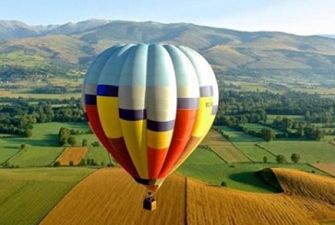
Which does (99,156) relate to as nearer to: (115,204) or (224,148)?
(224,148)

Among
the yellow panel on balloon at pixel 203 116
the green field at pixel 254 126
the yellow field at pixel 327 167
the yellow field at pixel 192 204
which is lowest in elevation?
the green field at pixel 254 126

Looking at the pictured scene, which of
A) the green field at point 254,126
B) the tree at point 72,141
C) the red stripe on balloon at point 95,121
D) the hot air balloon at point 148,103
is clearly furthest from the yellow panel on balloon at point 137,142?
the green field at point 254,126

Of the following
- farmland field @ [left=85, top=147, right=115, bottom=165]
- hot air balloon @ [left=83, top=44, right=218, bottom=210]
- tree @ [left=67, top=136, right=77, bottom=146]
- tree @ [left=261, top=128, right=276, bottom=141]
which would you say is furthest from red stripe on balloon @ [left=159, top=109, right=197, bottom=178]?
tree @ [left=261, top=128, right=276, bottom=141]

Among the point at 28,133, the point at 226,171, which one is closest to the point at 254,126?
the point at 226,171

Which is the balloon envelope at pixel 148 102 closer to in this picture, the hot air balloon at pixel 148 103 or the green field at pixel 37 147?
the hot air balloon at pixel 148 103

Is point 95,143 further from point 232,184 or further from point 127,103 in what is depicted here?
point 127,103

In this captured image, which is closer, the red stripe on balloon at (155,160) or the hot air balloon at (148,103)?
the hot air balloon at (148,103)

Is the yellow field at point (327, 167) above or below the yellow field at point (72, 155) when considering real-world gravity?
above
